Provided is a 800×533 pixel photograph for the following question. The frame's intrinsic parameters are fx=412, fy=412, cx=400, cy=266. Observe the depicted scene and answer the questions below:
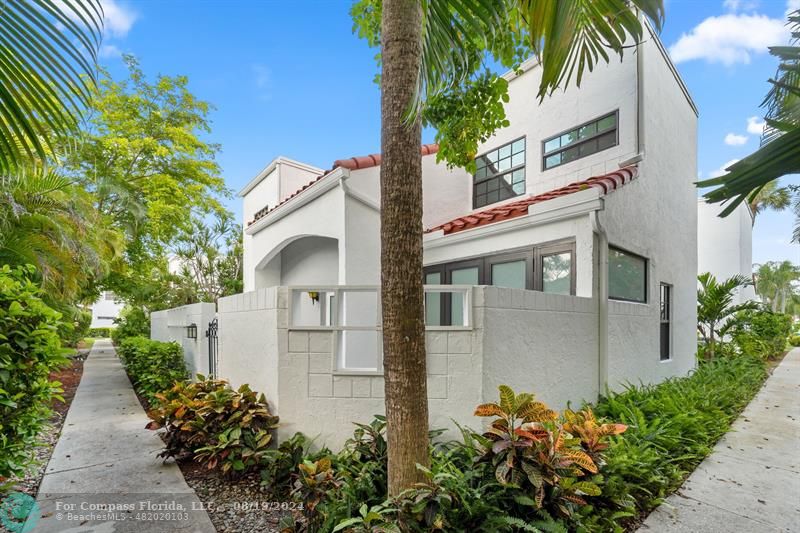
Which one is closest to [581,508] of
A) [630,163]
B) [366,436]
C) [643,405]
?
[366,436]

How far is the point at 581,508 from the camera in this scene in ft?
10.9

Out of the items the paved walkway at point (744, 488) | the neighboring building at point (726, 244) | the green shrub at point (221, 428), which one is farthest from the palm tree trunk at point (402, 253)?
the neighboring building at point (726, 244)

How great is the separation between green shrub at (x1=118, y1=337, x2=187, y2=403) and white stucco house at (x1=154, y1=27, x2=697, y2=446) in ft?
7.54

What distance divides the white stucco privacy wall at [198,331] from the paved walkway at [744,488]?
7157 millimetres

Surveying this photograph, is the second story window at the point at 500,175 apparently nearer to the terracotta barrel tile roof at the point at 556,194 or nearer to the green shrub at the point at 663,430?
the terracotta barrel tile roof at the point at 556,194

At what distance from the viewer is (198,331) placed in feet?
25.8

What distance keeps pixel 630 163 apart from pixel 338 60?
5.57 m

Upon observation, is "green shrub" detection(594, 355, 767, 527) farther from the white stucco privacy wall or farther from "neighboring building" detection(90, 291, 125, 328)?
"neighboring building" detection(90, 291, 125, 328)

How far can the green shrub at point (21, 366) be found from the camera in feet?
10.7

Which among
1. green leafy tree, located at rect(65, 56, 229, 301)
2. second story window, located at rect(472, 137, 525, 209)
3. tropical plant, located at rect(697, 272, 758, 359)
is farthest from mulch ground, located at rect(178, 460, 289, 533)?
tropical plant, located at rect(697, 272, 758, 359)

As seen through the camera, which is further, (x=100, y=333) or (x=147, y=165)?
(x=100, y=333)

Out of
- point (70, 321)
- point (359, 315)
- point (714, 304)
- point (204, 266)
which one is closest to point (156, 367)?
point (70, 321)

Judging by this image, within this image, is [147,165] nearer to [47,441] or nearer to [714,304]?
[47,441]

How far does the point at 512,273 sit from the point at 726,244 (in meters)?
18.0
